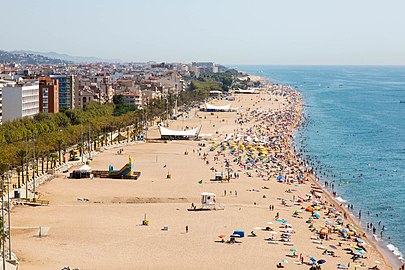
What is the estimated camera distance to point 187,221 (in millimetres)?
37094

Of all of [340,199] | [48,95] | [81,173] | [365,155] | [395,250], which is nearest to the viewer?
[395,250]

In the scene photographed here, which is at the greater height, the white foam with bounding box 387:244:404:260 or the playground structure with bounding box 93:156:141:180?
the playground structure with bounding box 93:156:141:180

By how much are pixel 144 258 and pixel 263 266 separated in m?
5.72

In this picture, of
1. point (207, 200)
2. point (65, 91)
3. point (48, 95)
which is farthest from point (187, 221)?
point (65, 91)

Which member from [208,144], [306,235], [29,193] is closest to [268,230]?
[306,235]

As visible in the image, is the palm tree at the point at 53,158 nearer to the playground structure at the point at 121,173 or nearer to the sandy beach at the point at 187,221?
the sandy beach at the point at 187,221

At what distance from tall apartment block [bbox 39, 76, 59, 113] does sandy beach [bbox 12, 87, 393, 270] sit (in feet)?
80.3

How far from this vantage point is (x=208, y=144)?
240ft

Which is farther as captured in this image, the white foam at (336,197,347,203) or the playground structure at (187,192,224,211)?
the white foam at (336,197,347,203)

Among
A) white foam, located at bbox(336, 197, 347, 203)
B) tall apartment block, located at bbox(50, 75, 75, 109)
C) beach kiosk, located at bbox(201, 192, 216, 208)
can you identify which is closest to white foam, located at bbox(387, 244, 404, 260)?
white foam, located at bbox(336, 197, 347, 203)

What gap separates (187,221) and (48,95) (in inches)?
2065

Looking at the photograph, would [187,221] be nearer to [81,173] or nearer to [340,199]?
[81,173]

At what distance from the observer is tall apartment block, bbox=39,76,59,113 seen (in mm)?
83500

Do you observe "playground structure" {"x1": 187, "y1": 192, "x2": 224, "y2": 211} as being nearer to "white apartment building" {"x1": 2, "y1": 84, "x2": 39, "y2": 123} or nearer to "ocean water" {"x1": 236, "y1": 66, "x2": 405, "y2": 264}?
"ocean water" {"x1": 236, "y1": 66, "x2": 405, "y2": 264}
